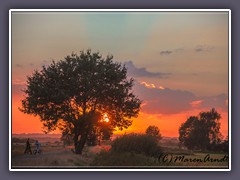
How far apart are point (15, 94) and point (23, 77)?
0.49m

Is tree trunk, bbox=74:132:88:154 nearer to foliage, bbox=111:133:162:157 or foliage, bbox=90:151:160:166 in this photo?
foliage, bbox=90:151:160:166

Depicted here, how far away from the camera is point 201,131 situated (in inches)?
698

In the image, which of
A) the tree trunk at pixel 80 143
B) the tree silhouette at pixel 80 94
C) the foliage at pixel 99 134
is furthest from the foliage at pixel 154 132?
the tree trunk at pixel 80 143

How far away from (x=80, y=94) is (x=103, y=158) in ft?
5.97

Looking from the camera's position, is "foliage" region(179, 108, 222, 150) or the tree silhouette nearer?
"foliage" region(179, 108, 222, 150)

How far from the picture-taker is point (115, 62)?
17.5 metres

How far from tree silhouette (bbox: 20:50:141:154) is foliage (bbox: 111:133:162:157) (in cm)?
36

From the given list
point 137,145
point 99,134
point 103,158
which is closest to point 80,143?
point 99,134

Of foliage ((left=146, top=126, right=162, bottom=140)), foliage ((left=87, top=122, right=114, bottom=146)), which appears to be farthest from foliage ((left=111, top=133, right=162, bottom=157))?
foliage ((left=87, top=122, right=114, bottom=146))

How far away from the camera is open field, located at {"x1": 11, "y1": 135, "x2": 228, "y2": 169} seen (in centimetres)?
1719

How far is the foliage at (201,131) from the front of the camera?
56.9ft

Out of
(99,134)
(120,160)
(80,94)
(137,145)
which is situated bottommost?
(120,160)

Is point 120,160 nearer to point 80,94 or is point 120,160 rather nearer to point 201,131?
point 80,94

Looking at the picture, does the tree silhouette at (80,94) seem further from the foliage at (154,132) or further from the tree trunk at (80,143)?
the foliage at (154,132)
